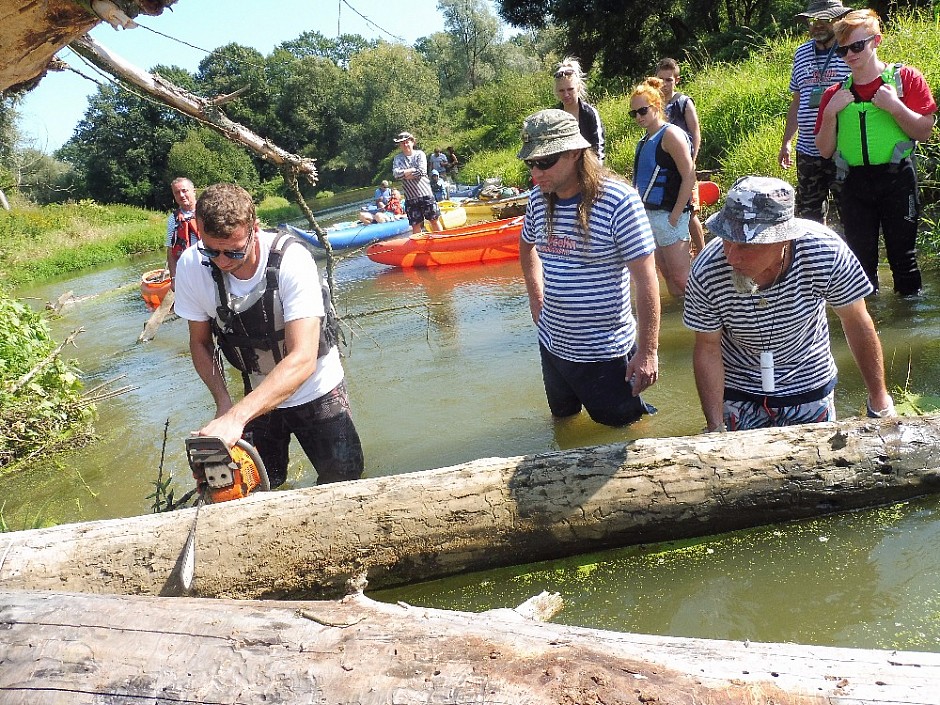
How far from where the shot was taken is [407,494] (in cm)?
329

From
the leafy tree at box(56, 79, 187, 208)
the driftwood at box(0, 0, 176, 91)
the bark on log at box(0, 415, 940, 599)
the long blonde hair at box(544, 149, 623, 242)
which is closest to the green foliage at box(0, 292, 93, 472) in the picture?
the bark on log at box(0, 415, 940, 599)

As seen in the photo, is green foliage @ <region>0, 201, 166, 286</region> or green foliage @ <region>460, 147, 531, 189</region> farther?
green foliage @ <region>0, 201, 166, 286</region>

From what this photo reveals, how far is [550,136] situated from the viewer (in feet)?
11.9

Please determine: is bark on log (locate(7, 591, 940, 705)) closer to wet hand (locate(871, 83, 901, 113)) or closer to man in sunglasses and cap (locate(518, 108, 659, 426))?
man in sunglasses and cap (locate(518, 108, 659, 426))

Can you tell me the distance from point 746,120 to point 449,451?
8.85 metres

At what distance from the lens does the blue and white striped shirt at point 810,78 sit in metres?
6.35

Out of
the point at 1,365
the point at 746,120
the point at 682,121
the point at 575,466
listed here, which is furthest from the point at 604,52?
the point at 575,466

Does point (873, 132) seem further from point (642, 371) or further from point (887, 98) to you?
point (642, 371)

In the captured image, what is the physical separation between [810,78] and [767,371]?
414cm

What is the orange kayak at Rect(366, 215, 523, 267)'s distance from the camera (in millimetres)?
12172

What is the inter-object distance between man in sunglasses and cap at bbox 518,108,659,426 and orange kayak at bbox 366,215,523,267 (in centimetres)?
793

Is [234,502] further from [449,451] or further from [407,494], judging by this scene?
[449,451]

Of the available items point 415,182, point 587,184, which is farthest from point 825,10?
point 415,182

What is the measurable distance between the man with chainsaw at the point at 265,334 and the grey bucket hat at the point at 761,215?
1.87 metres
